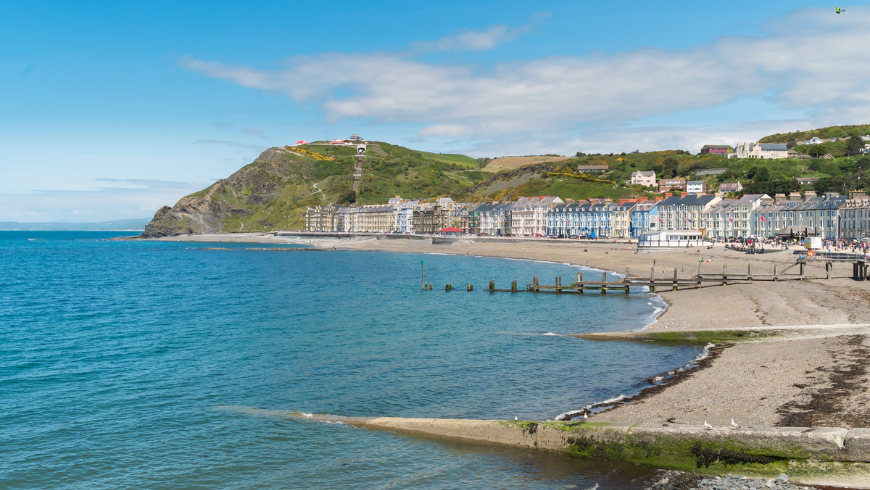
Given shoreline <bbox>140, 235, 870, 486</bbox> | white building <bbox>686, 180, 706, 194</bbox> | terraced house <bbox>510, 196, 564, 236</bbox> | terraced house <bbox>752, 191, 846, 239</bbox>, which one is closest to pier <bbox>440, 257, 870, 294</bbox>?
shoreline <bbox>140, 235, 870, 486</bbox>

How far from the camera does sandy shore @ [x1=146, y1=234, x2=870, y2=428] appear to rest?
1588cm

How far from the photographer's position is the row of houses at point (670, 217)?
10094 cm

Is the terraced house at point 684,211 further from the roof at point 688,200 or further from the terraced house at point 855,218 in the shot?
the terraced house at point 855,218

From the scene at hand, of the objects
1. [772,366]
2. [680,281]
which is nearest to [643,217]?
[680,281]

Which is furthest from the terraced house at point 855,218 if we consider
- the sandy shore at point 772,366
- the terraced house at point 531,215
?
the terraced house at point 531,215

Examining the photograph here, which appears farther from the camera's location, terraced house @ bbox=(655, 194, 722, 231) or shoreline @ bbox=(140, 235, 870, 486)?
terraced house @ bbox=(655, 194, 722, 231)

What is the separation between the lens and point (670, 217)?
452 ft

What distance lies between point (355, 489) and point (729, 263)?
205 ft

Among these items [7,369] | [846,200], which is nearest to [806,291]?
[7,369]

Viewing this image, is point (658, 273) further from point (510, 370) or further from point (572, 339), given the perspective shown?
point (510, 370)

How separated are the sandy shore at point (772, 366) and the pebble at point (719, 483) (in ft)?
10.2

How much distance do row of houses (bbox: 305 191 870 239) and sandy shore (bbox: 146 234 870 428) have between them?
199 ft

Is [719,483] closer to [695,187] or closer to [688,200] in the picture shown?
[688,200]

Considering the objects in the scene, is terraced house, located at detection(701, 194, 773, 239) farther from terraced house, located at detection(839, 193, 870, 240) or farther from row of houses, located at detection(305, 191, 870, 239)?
terraced house, located at detection(839, 193, 870, 240)
